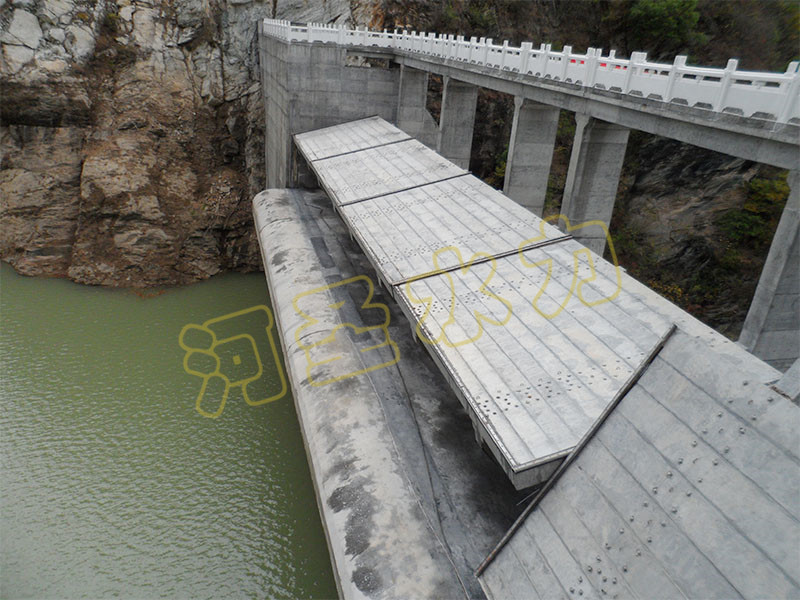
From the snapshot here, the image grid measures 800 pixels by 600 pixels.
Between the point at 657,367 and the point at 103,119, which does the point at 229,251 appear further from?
the point at 657,367

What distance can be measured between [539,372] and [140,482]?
1038cm

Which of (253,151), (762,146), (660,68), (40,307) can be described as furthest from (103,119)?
(762,146)

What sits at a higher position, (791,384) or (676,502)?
(791,384)

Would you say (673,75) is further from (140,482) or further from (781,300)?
(140,482)

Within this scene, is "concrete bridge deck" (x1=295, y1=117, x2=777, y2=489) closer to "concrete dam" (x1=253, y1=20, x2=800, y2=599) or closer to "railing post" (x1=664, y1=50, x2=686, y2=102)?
"concrete dam" (x1=253, y1=20, x2=800, y2=599)

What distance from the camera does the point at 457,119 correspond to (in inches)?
697

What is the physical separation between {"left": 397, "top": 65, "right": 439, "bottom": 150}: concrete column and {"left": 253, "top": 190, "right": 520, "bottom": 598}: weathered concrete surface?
34.6 ft

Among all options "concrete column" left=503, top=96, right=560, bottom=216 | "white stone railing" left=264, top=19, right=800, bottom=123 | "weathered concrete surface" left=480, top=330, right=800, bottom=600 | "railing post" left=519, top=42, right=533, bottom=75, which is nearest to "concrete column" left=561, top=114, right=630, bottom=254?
"white stone railing" left=264, top=19, right=800, bottom=123

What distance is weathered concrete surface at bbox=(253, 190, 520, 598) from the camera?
6457 mm

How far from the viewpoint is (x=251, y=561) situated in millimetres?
10594

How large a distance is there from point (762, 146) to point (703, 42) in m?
20.6

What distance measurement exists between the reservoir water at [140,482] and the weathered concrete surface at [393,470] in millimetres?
3331

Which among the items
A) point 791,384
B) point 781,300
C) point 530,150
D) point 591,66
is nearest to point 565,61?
point 591,66

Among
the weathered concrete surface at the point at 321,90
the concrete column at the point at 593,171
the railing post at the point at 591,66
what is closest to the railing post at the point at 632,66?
the railing post at the point at 591,66
